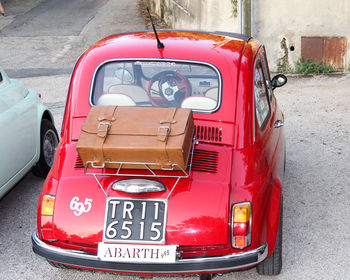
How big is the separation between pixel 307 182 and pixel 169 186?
114 inches

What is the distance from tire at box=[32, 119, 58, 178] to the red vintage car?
6.36 feet

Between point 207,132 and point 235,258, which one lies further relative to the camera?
point 207,132

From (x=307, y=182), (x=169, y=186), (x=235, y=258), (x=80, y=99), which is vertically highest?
(x=80, y=99)

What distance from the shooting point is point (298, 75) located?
11492mm

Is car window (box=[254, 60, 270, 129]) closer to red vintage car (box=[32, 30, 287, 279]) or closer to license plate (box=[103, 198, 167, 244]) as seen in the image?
red vintage car (box=[32, 30, 287, 279])

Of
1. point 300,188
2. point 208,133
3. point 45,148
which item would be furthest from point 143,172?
point 45,148

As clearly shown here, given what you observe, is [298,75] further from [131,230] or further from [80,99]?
[131,230]

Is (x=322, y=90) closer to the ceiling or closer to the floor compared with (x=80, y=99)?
closer to the floor

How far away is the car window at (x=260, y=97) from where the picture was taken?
477 centimetres

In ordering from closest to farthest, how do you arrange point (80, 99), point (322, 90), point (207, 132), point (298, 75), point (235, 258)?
1. point (235, 258)
2. point (207, 132)
3. point (80, 99)
4. point (322, 90)
5. point (298, 75)

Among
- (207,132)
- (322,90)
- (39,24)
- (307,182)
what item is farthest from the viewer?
(39,24)

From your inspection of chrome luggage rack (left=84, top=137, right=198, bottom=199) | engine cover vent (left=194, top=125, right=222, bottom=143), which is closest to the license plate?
chrome luggage rack (left=84, top=137, right=198, bottom=199)

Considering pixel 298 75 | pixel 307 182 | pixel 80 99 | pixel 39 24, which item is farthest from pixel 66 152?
pixel 39 24

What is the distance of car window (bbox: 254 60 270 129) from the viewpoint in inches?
188
